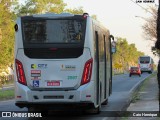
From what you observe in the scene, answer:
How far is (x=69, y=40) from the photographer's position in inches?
646

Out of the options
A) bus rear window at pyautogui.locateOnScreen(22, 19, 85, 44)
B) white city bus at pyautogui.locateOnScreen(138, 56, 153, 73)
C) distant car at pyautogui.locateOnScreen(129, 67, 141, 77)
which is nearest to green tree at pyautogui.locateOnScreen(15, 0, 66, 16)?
distant car at pyautogui.locateOnScreen(129, 67, 141, 77)

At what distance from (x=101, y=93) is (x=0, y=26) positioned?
40166 mm

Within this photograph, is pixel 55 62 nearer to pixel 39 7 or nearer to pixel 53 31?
pixel 53 31

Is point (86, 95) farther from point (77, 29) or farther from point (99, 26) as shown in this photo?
point (99, 26)

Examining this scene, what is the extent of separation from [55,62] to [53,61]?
66 mm

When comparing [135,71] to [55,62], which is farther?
[135,71]

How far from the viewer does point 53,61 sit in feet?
53.3

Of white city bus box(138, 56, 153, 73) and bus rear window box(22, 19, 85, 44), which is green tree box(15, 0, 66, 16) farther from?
bus rear window box(22, 19, 85, 44)

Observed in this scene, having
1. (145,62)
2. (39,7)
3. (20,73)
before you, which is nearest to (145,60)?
(145,62)

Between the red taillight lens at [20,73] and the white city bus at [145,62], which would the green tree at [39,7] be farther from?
the red taillight lens at [20,73]

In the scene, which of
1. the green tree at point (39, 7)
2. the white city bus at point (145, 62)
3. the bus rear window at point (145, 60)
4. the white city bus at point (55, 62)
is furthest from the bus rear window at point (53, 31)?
the bus rear window at point (145, 60)

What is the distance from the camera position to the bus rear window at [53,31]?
16.4 meters

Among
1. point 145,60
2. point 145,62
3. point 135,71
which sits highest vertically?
point 145,60

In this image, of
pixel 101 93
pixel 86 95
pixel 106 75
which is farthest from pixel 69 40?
pixel 106 75
